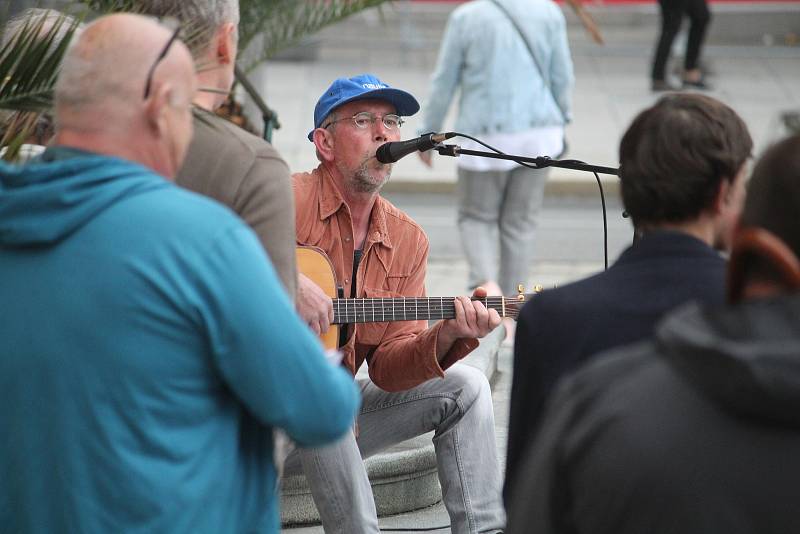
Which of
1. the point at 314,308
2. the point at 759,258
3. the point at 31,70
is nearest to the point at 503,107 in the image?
the point at 314,308

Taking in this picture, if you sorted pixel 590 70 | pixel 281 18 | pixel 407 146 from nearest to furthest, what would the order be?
pixel 407 146 < pixel 281 18 < pixel 590 70

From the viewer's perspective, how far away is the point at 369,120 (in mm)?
4156

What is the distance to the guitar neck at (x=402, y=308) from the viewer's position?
3.92 m

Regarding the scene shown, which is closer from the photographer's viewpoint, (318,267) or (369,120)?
(318,267)

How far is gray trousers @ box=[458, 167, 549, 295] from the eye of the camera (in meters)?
7.27

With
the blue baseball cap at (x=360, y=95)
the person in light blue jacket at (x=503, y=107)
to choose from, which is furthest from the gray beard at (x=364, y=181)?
the person in light blue jacket at (x=503, y=107)

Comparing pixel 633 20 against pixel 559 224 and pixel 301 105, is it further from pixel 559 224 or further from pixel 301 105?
Answer: pixel 559 224

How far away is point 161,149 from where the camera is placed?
2.28 m

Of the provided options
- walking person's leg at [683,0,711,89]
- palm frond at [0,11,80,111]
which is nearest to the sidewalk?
walking person's leg at [683,0,711,89]

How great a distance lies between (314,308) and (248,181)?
2.82ft

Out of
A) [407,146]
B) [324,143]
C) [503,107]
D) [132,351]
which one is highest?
[132,351]

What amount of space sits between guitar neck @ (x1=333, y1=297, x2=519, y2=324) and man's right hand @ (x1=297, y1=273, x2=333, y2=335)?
13.7 inches

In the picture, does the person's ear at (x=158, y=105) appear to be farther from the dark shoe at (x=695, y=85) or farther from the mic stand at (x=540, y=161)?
the dark shoe at (x=695, y=85)

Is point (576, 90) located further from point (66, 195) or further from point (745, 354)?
point (745, 354)
